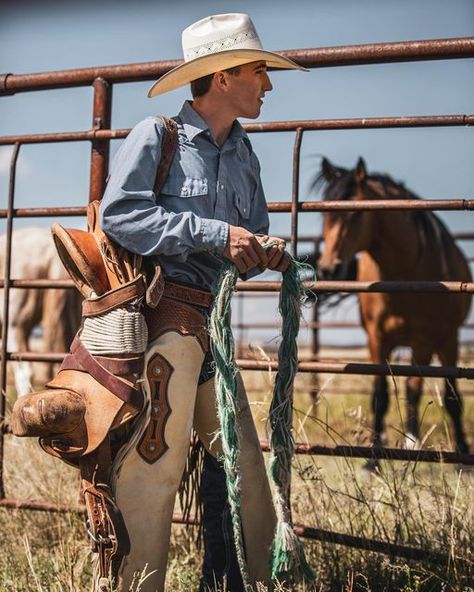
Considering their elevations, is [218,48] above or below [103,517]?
above

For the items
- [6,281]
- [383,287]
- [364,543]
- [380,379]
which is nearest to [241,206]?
[383,287]

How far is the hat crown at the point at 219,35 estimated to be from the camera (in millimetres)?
2613

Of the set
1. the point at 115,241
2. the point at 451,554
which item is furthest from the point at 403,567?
the point at 115,241

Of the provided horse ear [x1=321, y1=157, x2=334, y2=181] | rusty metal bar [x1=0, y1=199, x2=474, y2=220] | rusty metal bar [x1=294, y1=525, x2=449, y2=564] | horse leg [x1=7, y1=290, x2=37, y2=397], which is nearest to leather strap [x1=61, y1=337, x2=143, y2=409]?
rusty metal bar [x1=294, y1=525, x2=449, y2=564]

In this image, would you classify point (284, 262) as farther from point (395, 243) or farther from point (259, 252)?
point (395, 243)

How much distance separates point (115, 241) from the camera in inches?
100

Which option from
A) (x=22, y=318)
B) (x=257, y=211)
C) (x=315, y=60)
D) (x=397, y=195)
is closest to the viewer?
(x=257, y=211)

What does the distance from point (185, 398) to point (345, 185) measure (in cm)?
427

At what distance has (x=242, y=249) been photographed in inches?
98.6

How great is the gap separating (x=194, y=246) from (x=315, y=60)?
1206 mm

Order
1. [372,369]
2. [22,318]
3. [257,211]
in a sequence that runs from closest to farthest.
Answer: [257,211]
[372,369]
[22,318]

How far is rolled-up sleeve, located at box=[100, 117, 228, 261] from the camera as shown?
8.02ft

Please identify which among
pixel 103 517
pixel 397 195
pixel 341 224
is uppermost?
pixel 397 195

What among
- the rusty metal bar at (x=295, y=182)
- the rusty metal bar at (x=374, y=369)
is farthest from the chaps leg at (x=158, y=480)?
the rusty metal bar at (x=295, y=182)
